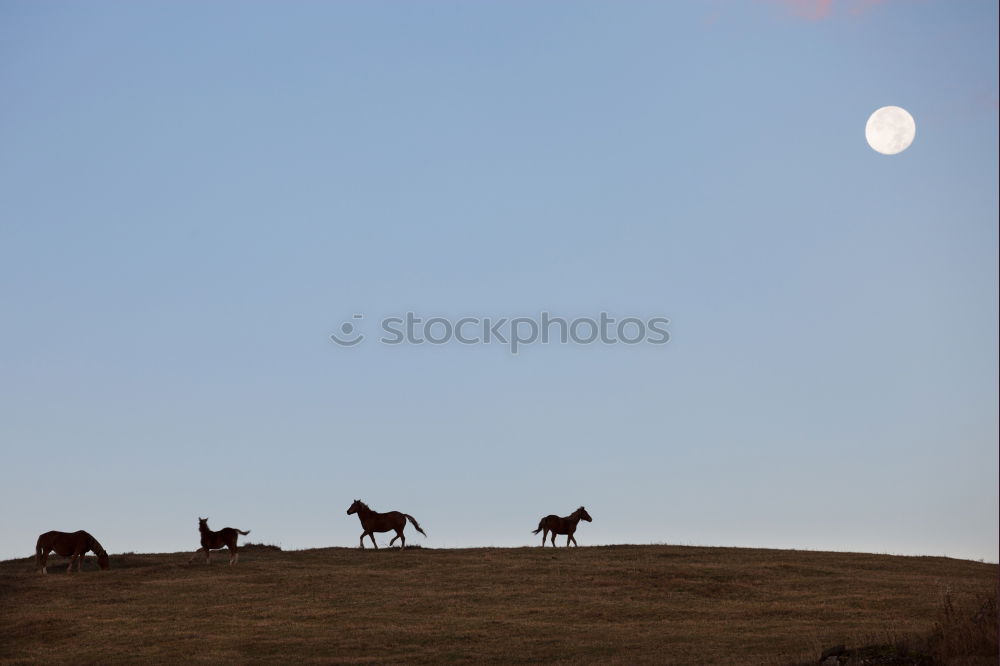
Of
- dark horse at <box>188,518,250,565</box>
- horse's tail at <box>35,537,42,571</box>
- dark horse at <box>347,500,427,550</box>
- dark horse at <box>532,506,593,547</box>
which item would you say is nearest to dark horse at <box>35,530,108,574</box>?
horse's tail at <box>35,537,42,571</box>

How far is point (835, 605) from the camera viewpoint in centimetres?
3219

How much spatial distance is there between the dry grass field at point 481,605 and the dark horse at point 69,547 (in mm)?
601

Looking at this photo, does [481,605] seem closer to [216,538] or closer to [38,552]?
[216,538]

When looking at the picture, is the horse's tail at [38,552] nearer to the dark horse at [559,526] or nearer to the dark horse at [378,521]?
the dark horse at [378,521]

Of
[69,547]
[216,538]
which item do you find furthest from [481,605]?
[69,547]

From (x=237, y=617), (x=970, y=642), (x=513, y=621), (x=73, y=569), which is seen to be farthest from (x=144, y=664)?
(x=970, y=642)

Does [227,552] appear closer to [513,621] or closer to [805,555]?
[513,621]

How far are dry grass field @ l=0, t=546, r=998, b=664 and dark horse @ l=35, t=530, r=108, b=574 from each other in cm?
60

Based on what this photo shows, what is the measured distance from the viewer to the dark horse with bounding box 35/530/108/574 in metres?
39.5

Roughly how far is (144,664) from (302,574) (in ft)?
36.6

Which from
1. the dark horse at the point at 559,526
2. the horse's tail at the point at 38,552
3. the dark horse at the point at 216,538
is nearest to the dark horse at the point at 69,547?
the horse's tail at the point at 38,552

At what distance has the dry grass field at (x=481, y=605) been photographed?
27.1m

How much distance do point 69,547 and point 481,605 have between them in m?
15.8

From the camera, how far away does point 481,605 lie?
32438mm
